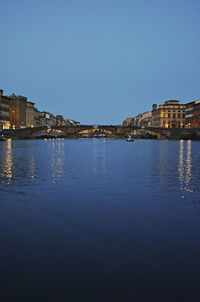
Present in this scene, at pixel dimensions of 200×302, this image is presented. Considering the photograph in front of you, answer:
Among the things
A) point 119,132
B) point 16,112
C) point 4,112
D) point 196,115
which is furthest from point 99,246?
point 119,132

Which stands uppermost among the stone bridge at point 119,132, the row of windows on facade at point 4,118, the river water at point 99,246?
the row of windows on facade at point 4,118

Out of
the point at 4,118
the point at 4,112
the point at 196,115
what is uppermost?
the point at 196,115

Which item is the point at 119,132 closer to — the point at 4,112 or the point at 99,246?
the point at 4,112

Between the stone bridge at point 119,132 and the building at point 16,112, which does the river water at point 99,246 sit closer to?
the stone bridge at point 119,132

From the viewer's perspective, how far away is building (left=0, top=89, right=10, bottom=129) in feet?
533

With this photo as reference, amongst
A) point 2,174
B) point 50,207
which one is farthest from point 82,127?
point 50,207

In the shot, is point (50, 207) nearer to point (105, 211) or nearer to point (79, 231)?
point (105, 211)

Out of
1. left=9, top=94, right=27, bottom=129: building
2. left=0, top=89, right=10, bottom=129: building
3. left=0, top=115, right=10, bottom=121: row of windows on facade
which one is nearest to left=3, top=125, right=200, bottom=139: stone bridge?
left=0, top=89, right=10, bottom=129: building

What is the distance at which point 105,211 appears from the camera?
1301cm

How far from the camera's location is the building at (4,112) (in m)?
162

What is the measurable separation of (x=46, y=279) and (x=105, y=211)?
624 centimetres

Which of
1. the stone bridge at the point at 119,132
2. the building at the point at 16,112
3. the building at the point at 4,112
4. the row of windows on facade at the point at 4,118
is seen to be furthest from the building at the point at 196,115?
the row of windows on facade at the point at 4,118

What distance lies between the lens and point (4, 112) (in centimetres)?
16600

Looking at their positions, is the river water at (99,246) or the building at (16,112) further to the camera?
the building at (16,112)
